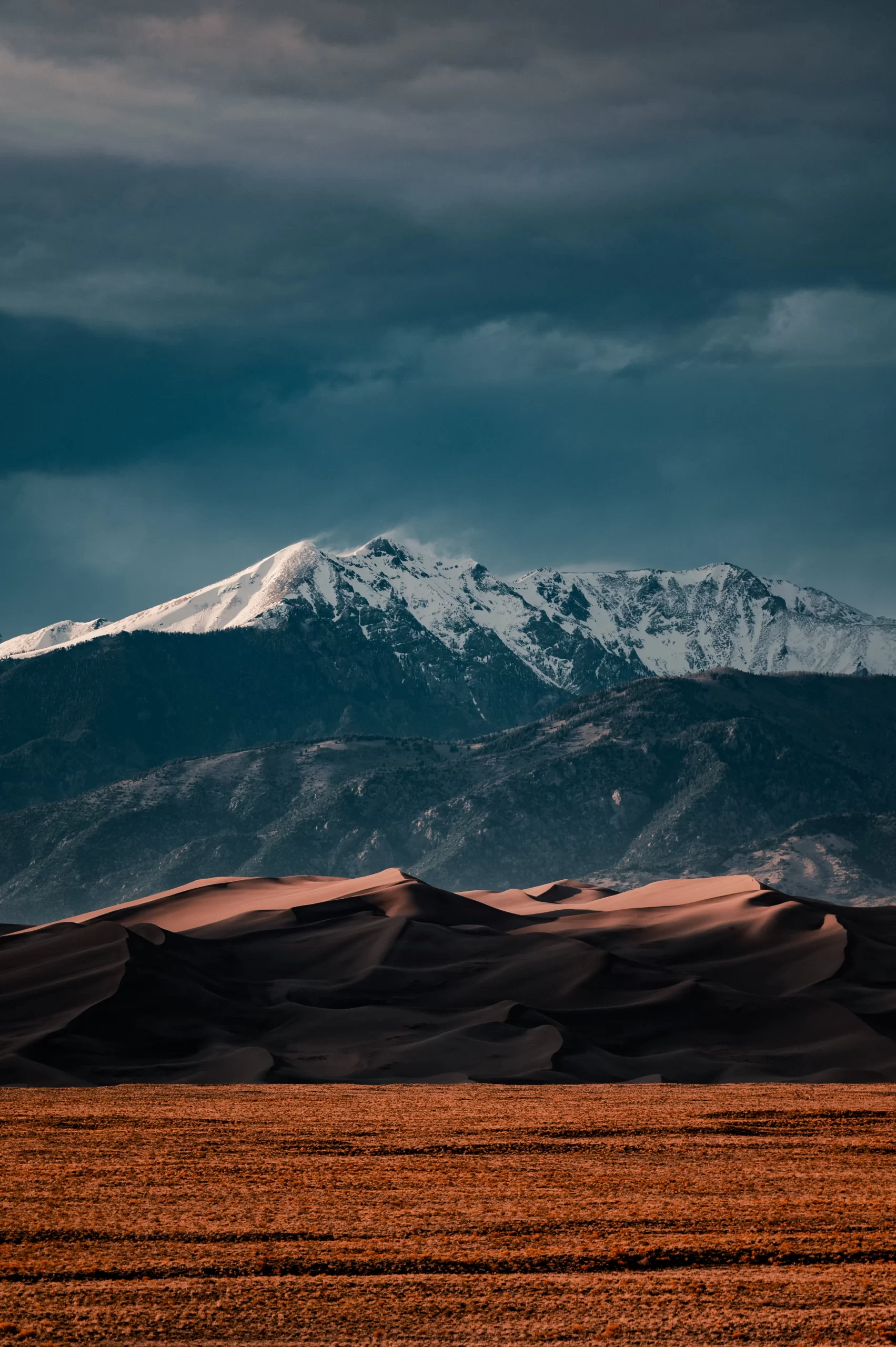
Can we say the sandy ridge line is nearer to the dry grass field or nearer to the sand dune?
the dry grass field

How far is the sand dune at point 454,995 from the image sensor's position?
208 ft

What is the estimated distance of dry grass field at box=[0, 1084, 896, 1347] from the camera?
60.3 ft

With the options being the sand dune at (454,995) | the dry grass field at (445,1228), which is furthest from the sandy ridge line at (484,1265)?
the sand dune at (454,995)

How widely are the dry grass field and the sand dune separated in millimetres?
22149

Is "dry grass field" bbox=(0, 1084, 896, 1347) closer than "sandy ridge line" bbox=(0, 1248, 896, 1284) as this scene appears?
Yes

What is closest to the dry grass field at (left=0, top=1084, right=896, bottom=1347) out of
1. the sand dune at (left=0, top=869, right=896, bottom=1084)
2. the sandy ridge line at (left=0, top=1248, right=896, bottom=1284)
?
the sandy ridge line at (left=0, top=1248, right=896, bottom=1284)

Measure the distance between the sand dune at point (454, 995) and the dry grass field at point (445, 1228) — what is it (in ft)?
72.7

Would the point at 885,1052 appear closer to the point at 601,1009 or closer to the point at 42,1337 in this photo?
the point at 601,1009

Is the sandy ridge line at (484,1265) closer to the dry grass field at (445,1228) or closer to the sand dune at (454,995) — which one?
the dry grass field at (445,1228)

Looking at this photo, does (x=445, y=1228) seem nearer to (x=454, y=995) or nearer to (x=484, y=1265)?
(x=484, y=1265)

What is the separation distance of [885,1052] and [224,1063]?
99.7 feet

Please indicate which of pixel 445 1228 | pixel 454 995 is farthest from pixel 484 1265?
pixel 454 995

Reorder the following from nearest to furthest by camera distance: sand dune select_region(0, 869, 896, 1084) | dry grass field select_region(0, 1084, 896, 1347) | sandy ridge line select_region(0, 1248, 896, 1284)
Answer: dry grass field select_region(0, 1084, 896, 1347)
sandy ridge line select_region(0, 1248, 896, 1284)
sand dune select_region(0, 869, 896, 1084)

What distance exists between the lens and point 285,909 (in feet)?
343
